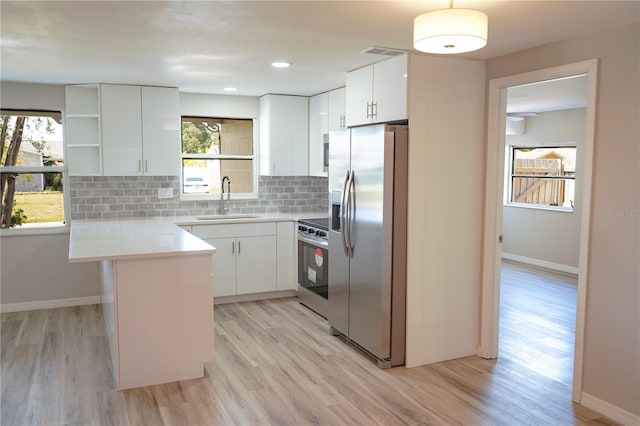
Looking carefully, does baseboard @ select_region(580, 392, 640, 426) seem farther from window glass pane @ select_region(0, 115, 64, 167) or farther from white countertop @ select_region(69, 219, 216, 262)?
window glass pane @ select_region(0, 115, 64, 167)

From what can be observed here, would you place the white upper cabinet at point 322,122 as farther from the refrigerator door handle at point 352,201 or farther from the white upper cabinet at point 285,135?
the refrigerator door handle at point 352,201

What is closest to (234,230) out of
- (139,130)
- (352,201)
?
(139,130)

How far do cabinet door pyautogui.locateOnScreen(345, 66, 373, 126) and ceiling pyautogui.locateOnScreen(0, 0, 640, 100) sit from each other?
0.10 meters

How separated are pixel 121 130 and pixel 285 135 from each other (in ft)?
5.75

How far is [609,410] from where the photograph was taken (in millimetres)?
3068

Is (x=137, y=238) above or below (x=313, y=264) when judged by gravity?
above

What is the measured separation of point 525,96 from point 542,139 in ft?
7.62

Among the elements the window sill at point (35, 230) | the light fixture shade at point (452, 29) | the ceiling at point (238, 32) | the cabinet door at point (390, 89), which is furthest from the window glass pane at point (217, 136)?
the light fixture shade at point (452, 29)

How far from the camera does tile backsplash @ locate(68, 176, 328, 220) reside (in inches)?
216

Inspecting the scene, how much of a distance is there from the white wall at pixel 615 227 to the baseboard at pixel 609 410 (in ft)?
0.07

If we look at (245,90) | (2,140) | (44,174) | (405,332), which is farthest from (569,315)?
(2,140)

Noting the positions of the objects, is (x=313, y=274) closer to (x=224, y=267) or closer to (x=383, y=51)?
(x=224, y=267)

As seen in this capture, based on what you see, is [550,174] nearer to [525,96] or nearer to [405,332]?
[525,96]

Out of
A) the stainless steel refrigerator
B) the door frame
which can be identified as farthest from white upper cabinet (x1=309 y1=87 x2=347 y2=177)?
the door frame
